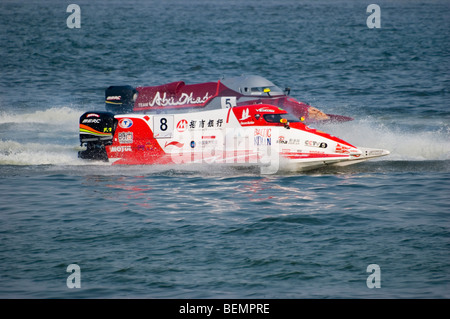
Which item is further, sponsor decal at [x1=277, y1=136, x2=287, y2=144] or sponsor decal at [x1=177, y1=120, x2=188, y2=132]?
sponsor decal at [x1=177, y1=120, x2=188, y2=132]

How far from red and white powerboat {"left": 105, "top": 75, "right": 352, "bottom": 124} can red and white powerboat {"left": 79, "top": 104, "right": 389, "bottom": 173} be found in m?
5.01

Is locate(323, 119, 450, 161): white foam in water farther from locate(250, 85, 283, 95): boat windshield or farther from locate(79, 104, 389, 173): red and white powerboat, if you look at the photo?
locate(79, 104, 389, 173): red and white powerboat

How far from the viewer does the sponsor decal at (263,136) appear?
18484mm

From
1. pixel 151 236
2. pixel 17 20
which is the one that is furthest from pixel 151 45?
pixel 151 236

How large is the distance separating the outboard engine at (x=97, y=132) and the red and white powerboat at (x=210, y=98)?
16.6ft

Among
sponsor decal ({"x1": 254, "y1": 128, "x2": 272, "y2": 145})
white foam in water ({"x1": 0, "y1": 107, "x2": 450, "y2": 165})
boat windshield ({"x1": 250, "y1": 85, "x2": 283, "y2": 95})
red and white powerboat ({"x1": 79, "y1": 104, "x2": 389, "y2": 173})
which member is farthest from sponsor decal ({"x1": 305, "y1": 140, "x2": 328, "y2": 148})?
boat windshield ({"x1": 250, "y1": 85, "x2": 283, "y2": 95})

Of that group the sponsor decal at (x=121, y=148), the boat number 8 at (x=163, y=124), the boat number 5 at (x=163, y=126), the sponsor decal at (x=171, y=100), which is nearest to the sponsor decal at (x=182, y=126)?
the boat number 5 at (x=163, y=126)

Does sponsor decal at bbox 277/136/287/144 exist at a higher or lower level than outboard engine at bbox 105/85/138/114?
lower

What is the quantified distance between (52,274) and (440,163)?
12.1m

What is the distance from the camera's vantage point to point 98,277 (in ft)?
38.7

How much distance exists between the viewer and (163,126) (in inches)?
770

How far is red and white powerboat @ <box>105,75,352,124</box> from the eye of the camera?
24344 millimetres

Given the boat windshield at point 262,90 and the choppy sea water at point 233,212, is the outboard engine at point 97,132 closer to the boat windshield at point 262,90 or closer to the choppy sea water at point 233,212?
the choppy sea water at point 233,212

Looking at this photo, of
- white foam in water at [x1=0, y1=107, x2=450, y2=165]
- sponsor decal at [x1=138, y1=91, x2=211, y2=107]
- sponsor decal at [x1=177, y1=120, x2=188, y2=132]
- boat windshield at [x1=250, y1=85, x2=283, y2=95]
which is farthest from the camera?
sponsor decal at [x1=138, y1=91, x2=211, y2=107]
